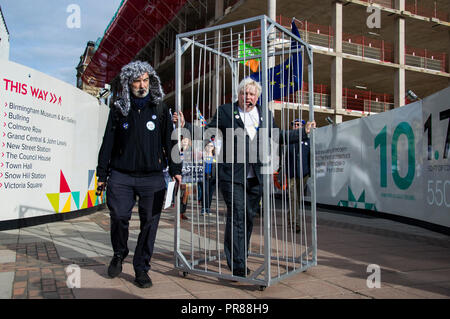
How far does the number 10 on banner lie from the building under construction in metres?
12.1

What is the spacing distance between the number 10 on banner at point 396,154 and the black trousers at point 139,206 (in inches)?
246

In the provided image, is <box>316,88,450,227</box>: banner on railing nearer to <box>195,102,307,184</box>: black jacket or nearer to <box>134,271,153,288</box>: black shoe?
<box>195,102,307,184</box>: black jacket

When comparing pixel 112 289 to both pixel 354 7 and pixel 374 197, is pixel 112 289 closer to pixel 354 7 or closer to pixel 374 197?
pixel 374 197

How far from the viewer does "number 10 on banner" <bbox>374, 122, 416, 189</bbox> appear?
8.38 meters

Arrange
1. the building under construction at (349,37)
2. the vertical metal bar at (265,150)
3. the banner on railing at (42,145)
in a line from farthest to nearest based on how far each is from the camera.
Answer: the building under construction at (349,37) < the banner on railing at (42,145) < the vertical metal bar at (265,150)

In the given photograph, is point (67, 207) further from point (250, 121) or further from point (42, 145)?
point (250, 121)

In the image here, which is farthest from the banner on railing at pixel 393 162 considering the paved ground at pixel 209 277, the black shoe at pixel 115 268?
the black shoe at pixel 115 268

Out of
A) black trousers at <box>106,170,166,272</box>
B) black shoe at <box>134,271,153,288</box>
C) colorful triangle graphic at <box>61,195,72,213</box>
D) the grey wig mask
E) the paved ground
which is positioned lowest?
the paved ground

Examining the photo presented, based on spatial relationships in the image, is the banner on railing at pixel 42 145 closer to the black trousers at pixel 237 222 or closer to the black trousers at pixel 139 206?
the black trousers at pixel 139 206

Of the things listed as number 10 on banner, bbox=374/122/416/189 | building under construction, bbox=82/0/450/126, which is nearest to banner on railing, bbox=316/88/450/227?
number 10 on banner, bbox=374/122/416/189

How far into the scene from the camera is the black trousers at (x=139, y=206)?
3893mm
